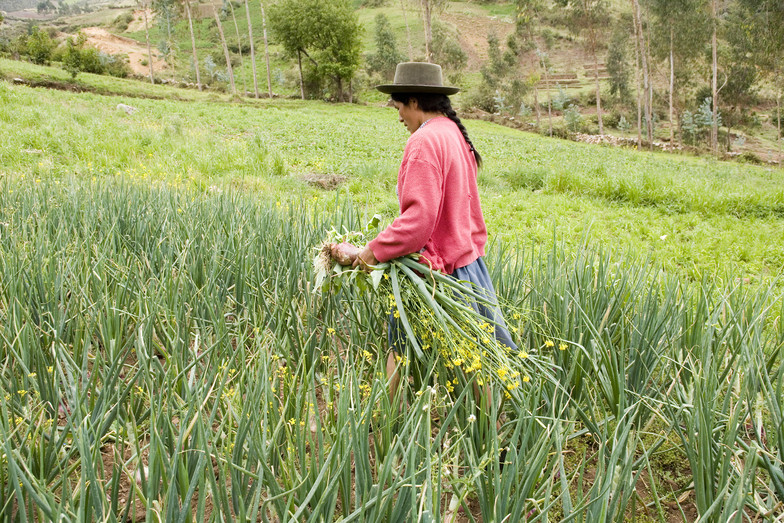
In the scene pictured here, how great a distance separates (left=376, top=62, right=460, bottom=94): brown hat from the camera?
212 centimetres

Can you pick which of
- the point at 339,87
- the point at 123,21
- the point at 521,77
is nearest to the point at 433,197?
the point at 339,87

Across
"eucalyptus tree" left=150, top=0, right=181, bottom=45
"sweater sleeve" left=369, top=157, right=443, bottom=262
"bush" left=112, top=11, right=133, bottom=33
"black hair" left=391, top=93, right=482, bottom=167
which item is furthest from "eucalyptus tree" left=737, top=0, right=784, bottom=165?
"bush" left=112, top=11, right=133, bottom=33

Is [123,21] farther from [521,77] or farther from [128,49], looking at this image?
[521,77]

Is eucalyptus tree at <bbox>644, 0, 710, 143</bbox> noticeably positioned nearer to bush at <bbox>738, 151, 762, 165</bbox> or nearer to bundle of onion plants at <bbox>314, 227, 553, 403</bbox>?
bush at <bbox>738, 151, 762, 165</bbox>

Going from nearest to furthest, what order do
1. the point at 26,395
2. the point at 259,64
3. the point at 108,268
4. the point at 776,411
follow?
the point at 776,411
the point at 26,395
the point at 108,268
the point at 259,64

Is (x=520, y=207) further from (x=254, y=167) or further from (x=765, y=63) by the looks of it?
(x=765, y=63)

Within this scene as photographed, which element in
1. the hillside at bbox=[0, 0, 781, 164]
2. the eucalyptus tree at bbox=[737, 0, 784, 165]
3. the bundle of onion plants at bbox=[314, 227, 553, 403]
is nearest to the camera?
the bundle of onion plants at bbox=[314, 227, 553, 403]

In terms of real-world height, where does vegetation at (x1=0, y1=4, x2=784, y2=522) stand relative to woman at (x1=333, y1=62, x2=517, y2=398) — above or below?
below

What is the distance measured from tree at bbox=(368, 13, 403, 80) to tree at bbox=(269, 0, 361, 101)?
2.58 metres

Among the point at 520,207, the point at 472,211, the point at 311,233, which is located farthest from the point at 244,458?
the point at 520,207

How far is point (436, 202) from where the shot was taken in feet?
6.46

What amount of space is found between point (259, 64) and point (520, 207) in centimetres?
4545

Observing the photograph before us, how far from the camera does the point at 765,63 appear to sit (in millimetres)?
26375

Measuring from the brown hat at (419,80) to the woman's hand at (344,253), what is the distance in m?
0.62
